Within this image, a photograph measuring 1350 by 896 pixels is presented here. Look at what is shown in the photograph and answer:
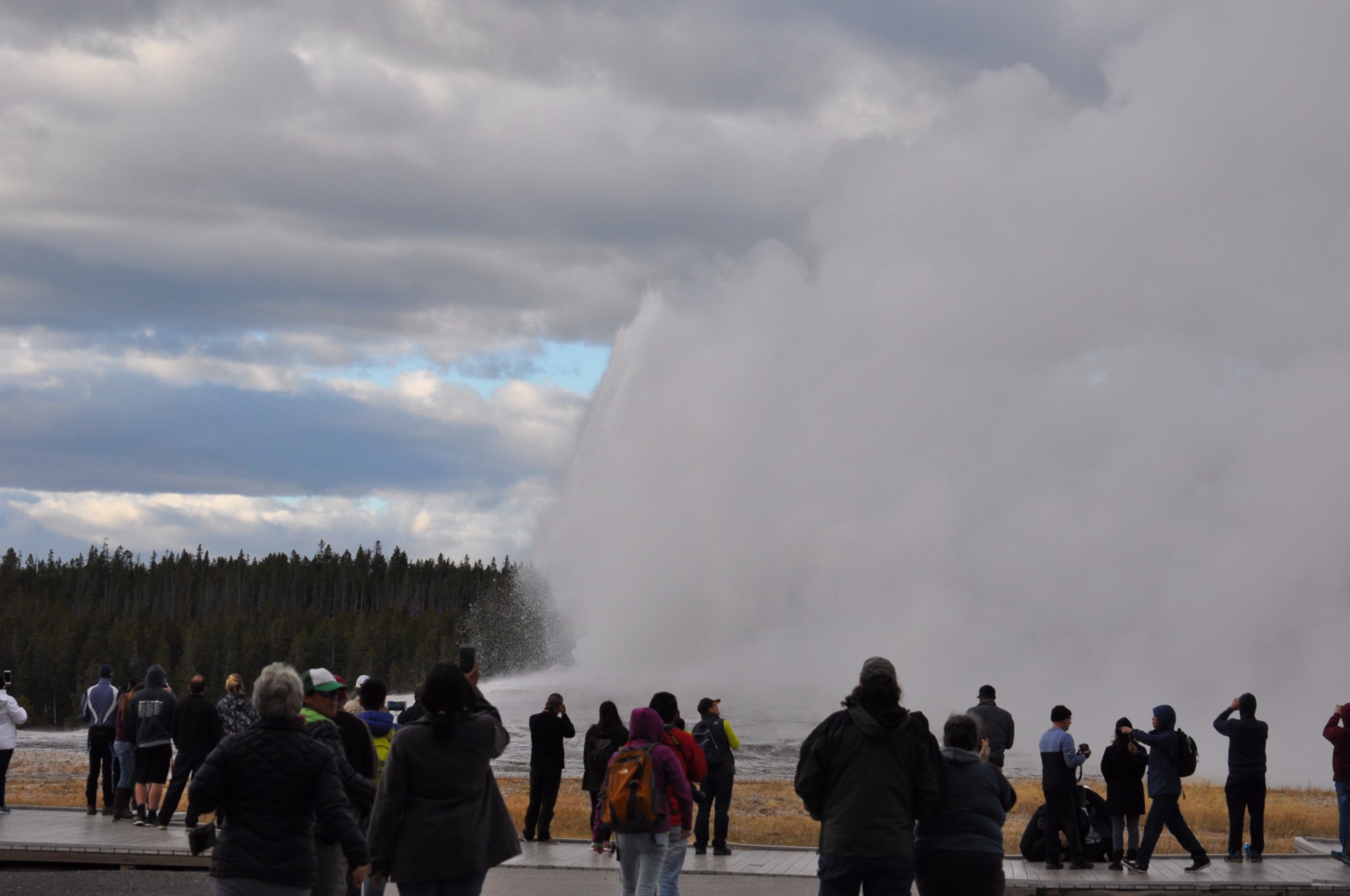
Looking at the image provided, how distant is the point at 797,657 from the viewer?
7644 centimetres

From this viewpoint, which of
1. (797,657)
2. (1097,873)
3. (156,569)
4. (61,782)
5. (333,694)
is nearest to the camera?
(333,694)

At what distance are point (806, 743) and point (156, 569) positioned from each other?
182 metres

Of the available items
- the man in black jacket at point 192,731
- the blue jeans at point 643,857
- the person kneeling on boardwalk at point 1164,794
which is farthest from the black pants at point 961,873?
the man in black jacket at point 192,731

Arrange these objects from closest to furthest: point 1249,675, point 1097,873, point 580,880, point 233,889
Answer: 1. point 233,889
2. point 580,880
3. point 1097,873
4. point 1249,675

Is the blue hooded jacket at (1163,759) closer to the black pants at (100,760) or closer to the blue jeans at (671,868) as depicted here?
the blue jeans at (671,868)

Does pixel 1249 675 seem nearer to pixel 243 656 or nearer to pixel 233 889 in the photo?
pixel 233 889

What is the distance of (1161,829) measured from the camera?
15055 millimetres

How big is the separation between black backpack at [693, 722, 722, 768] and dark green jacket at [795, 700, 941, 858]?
7.77 m

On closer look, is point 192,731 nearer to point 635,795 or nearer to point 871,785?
point 635,795

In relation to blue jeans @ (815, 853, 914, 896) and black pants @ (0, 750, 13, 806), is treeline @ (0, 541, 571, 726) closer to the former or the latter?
black pants @ (0, 750, 13, 806)

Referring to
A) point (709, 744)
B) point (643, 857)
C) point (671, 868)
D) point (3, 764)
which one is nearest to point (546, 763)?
point (709, 744)

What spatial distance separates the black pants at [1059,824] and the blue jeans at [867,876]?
8657 mm

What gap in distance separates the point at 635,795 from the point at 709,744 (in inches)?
220

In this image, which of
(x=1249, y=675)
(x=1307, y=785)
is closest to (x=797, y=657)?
(x=1249, y=675)
